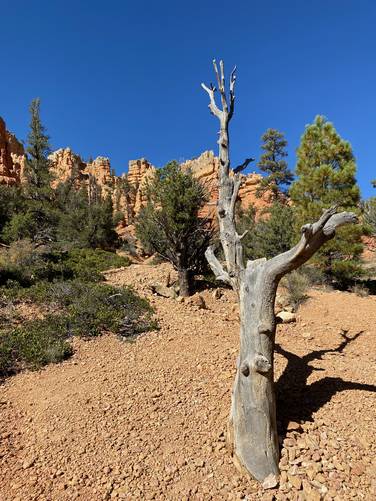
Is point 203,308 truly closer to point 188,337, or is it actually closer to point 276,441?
point 188,337

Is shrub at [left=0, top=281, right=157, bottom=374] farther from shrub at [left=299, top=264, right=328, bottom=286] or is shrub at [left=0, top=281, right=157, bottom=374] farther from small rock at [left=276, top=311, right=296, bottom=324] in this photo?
shrub at [left=299, top=264, right=328, bottom=286]

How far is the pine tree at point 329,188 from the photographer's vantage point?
1323cm

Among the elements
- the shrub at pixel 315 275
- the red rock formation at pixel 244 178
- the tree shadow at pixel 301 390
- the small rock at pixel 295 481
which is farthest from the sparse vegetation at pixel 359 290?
the red rock formation at pixel 244 178

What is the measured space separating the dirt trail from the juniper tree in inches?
186

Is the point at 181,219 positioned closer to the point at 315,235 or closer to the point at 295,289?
the point at 295,289

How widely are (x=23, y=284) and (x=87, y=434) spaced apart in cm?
686

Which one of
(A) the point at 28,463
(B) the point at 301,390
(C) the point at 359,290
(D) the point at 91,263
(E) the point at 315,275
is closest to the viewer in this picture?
(A) the point at 28,463

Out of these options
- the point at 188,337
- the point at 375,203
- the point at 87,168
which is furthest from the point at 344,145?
the point at 87,168

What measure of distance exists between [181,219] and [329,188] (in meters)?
6.74

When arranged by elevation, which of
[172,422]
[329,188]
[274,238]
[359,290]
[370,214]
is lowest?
[172,422]

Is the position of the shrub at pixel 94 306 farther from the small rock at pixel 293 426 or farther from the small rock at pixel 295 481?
the small rock at pixel 295 481

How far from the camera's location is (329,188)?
45.5 feet

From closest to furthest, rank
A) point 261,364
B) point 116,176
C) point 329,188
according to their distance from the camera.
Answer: point 261,364
point 329,188
point 116,176

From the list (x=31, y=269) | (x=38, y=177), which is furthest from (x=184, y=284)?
(x=38, y=177)
